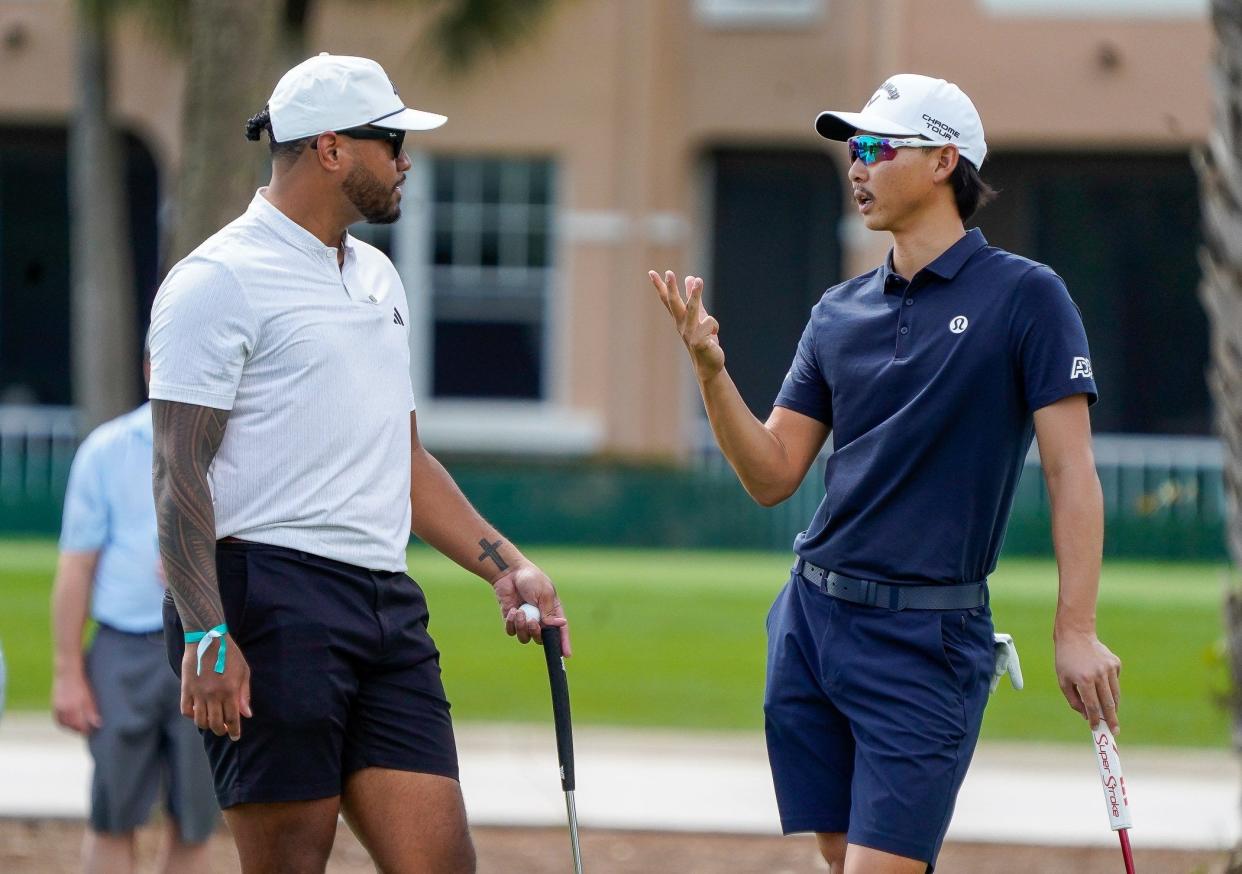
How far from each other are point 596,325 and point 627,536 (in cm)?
222

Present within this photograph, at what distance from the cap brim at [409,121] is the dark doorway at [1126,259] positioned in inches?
649

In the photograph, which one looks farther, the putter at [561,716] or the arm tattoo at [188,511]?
the putter at [561,716]

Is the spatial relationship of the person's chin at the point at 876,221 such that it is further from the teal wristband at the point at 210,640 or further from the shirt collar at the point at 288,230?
the teal wristband at the point at 210,640

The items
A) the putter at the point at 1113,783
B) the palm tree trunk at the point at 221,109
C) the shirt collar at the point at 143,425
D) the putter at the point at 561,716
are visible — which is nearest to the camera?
the putter at the point at 1113,783

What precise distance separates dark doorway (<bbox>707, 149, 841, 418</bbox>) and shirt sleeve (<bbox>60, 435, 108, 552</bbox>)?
15.4m

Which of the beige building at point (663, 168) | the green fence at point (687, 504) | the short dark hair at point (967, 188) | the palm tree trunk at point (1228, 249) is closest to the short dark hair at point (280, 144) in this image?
the short dark hair at point (967, 188)

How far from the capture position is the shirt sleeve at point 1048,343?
156 inches

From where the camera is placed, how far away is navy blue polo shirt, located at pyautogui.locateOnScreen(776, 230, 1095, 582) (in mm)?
4012

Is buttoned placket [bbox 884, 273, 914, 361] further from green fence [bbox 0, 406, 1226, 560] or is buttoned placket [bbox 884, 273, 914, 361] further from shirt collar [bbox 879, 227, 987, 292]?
green fence [bbox 0, 406, 1226, 560]

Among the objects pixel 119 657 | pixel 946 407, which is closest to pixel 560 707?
pixel 946 407

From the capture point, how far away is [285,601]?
393 centimetres

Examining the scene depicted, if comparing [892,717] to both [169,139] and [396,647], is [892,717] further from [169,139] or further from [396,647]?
[169,139]

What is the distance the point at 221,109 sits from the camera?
7547 mm

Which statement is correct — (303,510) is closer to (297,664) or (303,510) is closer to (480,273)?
(297,664)
